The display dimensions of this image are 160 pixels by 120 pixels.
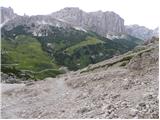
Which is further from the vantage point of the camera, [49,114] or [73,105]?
[73,105]

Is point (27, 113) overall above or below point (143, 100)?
below

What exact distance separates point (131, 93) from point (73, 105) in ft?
18.0

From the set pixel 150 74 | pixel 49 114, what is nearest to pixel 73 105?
pixel 49 114

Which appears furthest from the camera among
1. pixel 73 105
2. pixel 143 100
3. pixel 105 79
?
pixel 105 79

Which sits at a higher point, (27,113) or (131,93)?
(131,93)

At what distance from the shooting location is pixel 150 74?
41125mm

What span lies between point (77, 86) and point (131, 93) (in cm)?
1782

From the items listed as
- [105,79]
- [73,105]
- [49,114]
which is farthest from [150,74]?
[49,114]

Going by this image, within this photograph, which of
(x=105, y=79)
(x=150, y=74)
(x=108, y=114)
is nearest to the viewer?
(x=108, y=114)

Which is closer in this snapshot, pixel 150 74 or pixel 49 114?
pixel 49 114

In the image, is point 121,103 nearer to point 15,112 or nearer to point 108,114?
point 108,114

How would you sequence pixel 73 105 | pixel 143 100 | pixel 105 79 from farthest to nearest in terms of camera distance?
pixel 105 79, pixel 73 105, pixel 143 100

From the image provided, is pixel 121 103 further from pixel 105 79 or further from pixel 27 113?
pixel 105 79

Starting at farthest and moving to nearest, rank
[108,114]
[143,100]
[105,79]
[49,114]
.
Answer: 1. [105,79]
2. [49,114]
3. [143,100]
4. [108,114]
